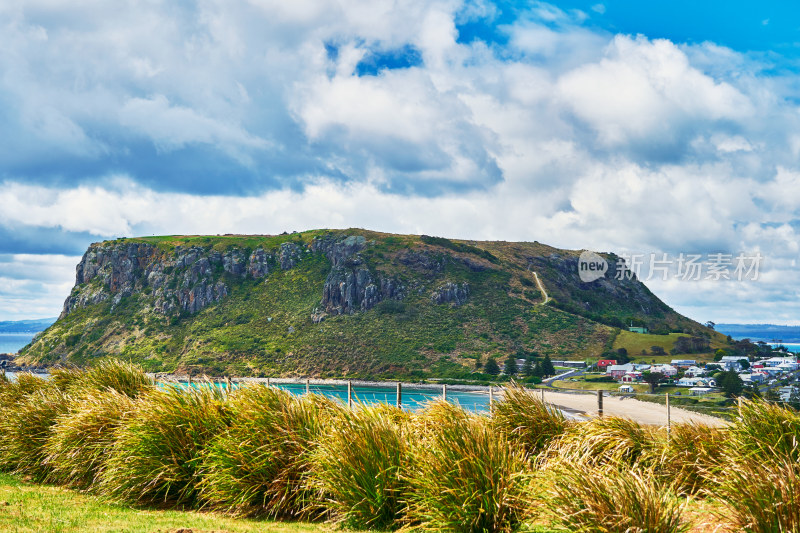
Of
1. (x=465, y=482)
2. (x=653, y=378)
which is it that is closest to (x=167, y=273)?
(x=653, y=378)

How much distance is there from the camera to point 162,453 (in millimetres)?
10492

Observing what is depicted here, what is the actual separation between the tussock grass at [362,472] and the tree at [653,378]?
6351cm

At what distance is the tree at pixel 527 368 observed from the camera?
79.8m

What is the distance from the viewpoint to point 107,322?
110 m

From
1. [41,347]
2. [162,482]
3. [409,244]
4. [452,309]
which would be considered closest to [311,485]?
[162,482]

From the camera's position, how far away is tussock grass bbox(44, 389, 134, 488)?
11555 millimetres

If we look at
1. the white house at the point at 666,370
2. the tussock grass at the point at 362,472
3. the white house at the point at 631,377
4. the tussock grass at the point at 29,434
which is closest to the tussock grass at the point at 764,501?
the tussock grass at the point at 362,472

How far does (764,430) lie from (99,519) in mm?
9418

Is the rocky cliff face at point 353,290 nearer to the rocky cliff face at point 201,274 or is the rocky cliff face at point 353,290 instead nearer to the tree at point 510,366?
the rocky cliff face at point 201,274

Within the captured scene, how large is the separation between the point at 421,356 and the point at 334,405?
7585 centimetres

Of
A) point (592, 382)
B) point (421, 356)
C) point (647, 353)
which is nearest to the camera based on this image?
point (592, 382)

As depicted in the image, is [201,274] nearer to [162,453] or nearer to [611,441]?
[162,453]

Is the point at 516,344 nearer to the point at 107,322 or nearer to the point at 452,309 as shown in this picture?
the point at 452,309

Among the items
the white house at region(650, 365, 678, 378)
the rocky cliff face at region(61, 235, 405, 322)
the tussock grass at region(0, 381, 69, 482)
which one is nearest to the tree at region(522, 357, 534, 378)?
the white house at region(650, 365, 678, 378)
